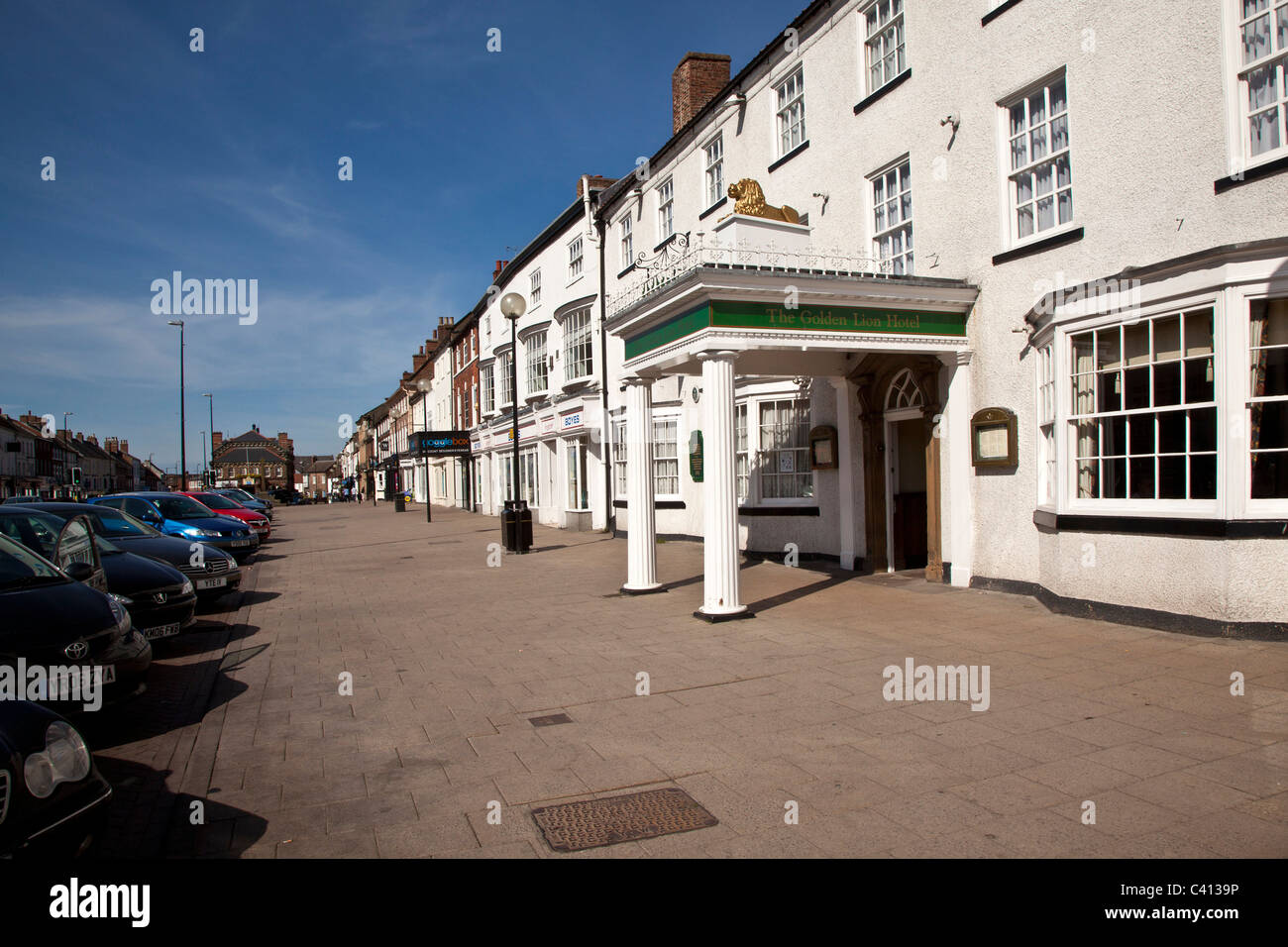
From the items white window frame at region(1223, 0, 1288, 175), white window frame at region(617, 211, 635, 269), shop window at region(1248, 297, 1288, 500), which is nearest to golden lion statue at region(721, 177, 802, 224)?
white window frame at region(1223, 0, 1288, 175)

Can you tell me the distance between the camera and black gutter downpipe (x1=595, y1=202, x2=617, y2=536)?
21.6m

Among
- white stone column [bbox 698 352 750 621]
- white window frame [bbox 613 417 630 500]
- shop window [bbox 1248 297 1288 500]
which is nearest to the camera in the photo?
shop window [bbox 1248 297 1288 500]

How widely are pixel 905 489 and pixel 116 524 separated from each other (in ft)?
38.0

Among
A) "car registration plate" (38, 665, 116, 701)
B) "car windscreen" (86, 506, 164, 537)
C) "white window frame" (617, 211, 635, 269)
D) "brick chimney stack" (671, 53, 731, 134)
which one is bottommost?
"car registration plate" (38, 665, 116, 701)

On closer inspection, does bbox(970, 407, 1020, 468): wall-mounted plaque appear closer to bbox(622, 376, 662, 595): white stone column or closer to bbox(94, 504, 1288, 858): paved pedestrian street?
bbox(94, 504, 1288, 858): paved pedestrian street

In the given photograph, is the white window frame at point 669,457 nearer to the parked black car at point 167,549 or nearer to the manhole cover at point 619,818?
the parked black car at point 167,549

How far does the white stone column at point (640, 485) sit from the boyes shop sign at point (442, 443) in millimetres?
26579

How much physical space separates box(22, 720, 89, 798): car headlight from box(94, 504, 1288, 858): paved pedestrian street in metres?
0.71

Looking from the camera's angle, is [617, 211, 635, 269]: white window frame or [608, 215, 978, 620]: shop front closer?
[608, 215, 978, 620]: shop front

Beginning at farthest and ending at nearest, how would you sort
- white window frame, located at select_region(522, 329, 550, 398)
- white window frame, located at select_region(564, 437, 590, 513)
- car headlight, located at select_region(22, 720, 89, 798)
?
white window frame, located at select_region(522, 329, 550, 398)
white window frame, located at select_region(564, 437, 590, 513)
car headlight, located at select_region(22, 720, 89, 798)

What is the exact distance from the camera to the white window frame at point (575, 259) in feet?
78.6
